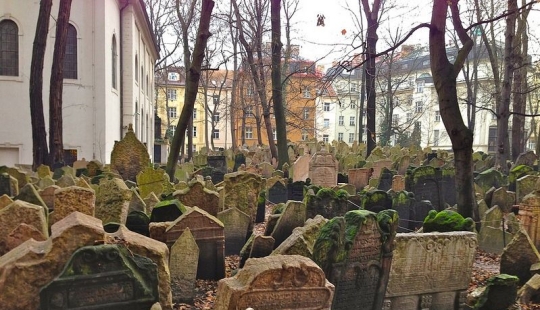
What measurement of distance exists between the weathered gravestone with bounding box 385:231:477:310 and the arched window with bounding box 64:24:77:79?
17.3 meters

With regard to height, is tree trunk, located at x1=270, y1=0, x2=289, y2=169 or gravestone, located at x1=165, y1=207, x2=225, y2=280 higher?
tree trunk, located at x1=270, y1=0, x2=289, y2=169

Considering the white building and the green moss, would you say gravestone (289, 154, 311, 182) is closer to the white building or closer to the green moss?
the green moss

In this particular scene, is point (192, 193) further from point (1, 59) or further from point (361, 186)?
point (1, 59)

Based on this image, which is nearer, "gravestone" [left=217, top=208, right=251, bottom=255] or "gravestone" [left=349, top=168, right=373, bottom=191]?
"gravestone" [left=217, top=208, right=251, bottom=255]

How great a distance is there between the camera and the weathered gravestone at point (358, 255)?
456cm

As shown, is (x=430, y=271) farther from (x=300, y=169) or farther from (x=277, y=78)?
(x=277, y=78)

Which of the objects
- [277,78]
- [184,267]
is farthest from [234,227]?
[277,78]

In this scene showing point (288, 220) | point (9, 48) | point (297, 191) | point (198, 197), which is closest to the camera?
point (288, 220)

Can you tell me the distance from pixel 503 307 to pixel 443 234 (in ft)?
3.23

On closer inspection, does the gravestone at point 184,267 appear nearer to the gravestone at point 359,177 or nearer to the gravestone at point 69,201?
the gravestone at point 69,201

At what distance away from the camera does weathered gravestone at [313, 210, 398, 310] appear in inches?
179

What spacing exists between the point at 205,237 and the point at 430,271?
9.05ft

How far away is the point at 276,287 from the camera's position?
12.3 ft

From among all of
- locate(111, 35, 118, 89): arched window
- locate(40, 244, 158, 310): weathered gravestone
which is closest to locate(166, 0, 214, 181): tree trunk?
locate(40, 244, 158, 310): weathered gravestone
